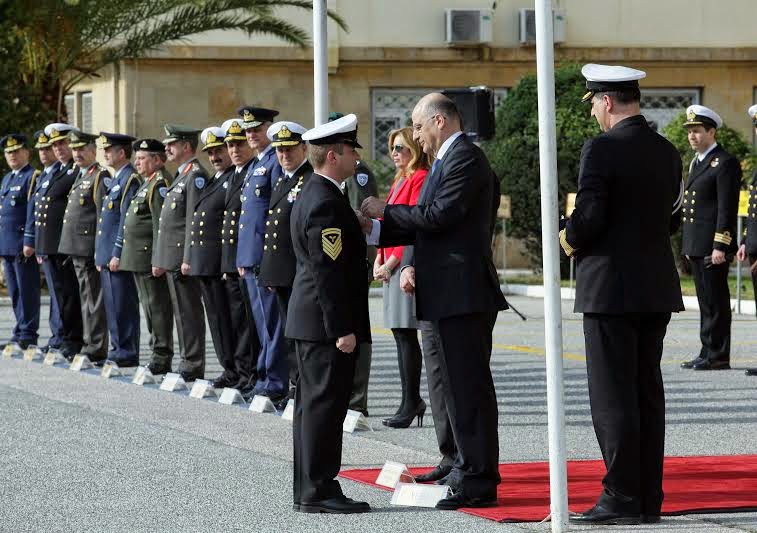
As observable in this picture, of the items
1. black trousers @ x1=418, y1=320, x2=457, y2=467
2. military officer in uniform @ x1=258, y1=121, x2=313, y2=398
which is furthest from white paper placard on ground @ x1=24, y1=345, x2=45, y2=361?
black trousers @ x1=418, y1=320, x2=457, y2=467

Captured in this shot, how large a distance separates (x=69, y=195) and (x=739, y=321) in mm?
8271

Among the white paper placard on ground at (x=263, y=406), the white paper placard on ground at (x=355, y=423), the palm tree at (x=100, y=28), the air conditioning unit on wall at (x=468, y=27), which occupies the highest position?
the air conditioning unit on wall at (x=468, y=27)

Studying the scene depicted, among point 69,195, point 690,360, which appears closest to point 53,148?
point 69,195

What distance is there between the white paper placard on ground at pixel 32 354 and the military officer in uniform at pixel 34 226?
Answer: 0.11 metres

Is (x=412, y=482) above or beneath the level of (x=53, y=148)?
beneath

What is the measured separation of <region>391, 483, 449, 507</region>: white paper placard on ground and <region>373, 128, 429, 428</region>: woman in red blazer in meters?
2.62

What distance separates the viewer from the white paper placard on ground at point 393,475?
8211mm

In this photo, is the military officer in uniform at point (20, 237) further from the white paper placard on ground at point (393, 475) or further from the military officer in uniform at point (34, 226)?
the white paper placard on ground at point (393, 475)

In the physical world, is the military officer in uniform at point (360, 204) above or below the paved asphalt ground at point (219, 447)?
above

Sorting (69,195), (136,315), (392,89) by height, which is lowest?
(136,315)

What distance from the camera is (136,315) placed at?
14.4 meters

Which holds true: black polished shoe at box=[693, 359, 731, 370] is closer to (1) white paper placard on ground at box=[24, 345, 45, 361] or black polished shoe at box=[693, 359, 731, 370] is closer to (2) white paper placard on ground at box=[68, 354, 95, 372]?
(2) white paper placard on ground at box=[68, 354, 95, 372]

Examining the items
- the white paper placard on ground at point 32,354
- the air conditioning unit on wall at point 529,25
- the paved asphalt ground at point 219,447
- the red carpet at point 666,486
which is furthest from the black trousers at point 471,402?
the air conditioning unit on wall at point 529,25

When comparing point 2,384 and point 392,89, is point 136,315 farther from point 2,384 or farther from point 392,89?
point 392,89
